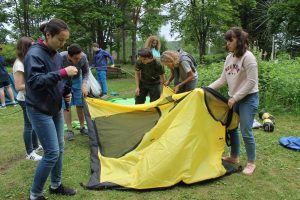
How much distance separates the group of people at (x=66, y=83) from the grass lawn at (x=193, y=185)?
0.23m

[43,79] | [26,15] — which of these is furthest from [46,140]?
[26,15]

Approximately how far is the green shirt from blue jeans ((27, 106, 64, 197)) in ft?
7.58

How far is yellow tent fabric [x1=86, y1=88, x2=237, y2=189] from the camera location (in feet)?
11.1

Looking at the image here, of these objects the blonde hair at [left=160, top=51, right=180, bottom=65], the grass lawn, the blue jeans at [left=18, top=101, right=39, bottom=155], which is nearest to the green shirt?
the blonde hair at [left=160, top=51, right=180, bottom=65]

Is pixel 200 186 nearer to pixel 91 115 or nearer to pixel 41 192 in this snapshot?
pixel 41 192

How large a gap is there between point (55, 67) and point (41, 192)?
1148 mm

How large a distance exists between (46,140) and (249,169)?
2.30 m

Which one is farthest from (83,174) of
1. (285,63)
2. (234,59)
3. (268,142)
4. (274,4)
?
(274,4)

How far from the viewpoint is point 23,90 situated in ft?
12.1

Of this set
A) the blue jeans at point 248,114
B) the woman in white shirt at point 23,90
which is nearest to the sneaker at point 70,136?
the woman in white shirt at point 23,90

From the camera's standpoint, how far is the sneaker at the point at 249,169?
380 centimetres

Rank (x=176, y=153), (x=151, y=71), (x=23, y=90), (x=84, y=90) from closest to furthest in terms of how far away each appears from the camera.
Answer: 1. (x=176, y=153)
2. (x=23, y=90)
3. (x=84, y=90)
4. (x=151, y=71)

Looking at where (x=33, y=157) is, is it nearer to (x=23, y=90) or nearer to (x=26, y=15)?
(x=23, y=90)

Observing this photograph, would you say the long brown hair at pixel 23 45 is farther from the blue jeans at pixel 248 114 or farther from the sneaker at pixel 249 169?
the sneaker at pixel 249 169
